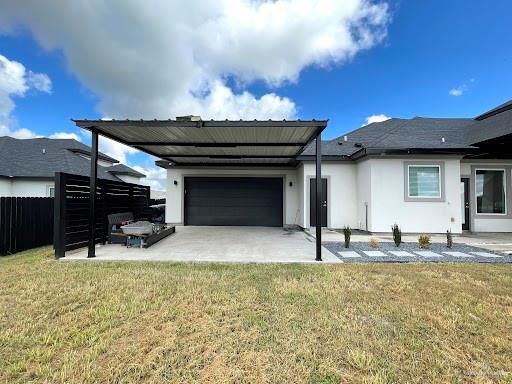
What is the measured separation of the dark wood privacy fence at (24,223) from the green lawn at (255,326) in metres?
2.61

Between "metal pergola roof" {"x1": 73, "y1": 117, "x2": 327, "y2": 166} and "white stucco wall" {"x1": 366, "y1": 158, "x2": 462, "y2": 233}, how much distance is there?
3.28 m

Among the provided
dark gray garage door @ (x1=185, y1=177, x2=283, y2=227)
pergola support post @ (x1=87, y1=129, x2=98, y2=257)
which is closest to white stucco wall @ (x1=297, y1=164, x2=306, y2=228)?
dark gray garage door @ (x1=185, y1=177, x2=283, y2=227)

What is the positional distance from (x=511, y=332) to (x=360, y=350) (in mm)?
1867

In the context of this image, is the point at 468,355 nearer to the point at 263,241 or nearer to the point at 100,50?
the point at 263,241

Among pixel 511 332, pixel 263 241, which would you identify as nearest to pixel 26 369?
pixel 511 332

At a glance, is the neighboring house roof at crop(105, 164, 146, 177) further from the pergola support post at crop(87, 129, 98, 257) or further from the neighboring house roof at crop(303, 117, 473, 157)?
the neighboring house roof at crop(303, 117, 473, 157)

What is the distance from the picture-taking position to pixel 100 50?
10.0 metres

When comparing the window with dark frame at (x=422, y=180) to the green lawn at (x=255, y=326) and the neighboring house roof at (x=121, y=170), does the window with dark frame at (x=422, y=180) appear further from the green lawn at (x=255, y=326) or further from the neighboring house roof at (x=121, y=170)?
the neighboring house roof at (x=121, y=170)

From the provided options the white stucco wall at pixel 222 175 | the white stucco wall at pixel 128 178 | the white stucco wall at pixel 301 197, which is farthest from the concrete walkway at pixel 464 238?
the white stucco wall at pixel 128 178

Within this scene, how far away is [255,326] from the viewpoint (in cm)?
308

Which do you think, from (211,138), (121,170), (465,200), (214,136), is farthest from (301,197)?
(121,170)

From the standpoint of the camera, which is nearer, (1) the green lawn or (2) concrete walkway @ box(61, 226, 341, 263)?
(1) the green lawn

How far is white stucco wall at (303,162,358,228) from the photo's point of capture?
11.1 m

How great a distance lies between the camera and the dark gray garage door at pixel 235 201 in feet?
42.8
